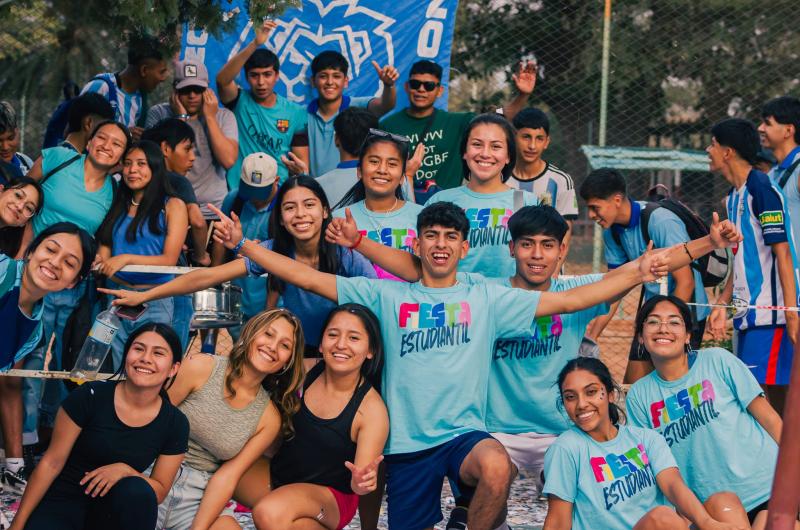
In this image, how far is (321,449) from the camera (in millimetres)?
4480

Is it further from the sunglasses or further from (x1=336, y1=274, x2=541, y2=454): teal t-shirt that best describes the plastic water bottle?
the sunglasses

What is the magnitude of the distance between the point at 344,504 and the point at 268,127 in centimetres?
311

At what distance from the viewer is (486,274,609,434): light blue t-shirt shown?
4.80 m

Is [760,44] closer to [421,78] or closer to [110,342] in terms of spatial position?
[421,78]

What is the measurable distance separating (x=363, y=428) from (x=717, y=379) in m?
1.48

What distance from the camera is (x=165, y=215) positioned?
5637 millimetres

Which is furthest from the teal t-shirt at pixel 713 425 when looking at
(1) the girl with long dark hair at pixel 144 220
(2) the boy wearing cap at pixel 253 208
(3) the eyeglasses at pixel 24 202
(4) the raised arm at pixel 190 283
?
(3) the eyeglasses at pixel 24 202

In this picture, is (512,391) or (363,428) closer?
(363,428)

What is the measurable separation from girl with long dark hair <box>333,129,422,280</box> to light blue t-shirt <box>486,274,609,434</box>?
0.69m

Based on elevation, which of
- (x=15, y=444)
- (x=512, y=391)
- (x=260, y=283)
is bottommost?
(x=15, y=444)

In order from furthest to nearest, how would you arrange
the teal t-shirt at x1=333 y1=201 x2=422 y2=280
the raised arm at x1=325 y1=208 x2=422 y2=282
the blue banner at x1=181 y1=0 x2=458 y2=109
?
1. the blue banner at x1=181 y1=0 x2=458 y2=109
2. the teal t-shirt at x1=333 y1=201 x2=422 y2=280
3. the raised arm at x1=325 y1=208 x2=422 y2=282

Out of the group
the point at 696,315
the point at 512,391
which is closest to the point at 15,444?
the point at 512,391

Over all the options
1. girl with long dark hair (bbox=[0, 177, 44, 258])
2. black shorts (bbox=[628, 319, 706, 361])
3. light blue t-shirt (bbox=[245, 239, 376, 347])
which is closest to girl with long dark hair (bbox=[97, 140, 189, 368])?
girl with long dark hair (bbox=[0, 177, 44, 258])

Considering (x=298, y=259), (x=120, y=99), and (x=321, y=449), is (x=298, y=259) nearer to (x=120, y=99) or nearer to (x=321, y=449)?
(x=321, y=449)
